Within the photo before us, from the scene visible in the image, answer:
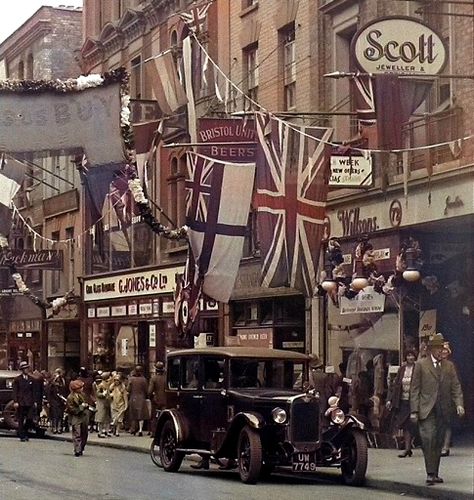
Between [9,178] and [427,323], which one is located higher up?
[9,178]

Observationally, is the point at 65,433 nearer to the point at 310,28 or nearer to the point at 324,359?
the point at 324,359

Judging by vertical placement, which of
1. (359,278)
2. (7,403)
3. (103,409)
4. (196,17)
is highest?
(196,17)

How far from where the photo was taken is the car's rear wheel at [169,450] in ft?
65.9

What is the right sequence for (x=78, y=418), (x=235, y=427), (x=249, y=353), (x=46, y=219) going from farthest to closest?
1. (x=46, y=219)
2. (x=78, y=418)
3. (x=249, y=353)
4. (x=235, y=427)

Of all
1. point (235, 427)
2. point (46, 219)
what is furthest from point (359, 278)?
point (46, 219)

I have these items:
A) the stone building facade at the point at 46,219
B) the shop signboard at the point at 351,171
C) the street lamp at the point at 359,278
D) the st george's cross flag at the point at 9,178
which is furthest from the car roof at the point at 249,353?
the stone building facade at the point at 46,219

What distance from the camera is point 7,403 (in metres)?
32.2

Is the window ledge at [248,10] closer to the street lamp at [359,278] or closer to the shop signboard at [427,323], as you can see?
the street lamp at [359,278]

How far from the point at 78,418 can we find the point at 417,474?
8.31m

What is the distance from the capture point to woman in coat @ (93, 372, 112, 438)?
102 ft

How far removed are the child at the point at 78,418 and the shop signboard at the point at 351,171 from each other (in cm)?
655

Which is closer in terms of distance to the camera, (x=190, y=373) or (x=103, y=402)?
(x=190, y=373)

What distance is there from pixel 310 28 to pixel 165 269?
9.32 m

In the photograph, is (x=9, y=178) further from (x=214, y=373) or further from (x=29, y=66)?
(x=29, y=66)
